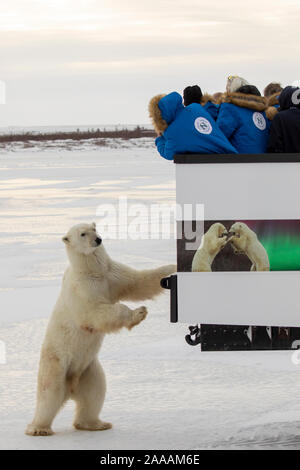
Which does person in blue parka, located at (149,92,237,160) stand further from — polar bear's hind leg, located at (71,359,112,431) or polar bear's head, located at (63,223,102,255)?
polar bear's hind leg, located at (71,359,112,431)

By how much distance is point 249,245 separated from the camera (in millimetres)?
2691

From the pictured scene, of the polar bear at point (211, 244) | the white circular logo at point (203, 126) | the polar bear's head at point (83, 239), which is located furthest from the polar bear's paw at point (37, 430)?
the white circular logo at point (203, 126)

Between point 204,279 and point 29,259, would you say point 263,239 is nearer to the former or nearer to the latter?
point 204,279

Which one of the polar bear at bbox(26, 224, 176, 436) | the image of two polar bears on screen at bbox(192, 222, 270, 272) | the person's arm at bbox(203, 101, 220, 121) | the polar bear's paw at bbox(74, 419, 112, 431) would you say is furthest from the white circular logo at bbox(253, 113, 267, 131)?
the polar bear's paw at bbox(74, 419, 112, 431)

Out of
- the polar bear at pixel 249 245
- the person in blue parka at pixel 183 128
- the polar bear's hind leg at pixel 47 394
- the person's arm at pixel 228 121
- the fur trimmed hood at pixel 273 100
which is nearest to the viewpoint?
the polar bear at pixel 249 245

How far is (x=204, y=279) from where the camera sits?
276 cm

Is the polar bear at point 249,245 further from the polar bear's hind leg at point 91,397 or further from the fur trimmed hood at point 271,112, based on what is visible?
the polar bear's hind leg at point 91,397

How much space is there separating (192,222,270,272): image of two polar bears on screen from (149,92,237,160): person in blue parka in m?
0.33

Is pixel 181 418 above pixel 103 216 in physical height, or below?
below

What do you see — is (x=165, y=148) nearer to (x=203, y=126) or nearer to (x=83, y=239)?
(x=203, y=126)

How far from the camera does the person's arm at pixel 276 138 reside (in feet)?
10.0

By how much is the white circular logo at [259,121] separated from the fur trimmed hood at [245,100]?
0.02 meters

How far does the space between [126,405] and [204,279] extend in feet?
4.56

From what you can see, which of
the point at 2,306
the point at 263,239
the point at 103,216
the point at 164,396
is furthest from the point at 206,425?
the point at 103,216
